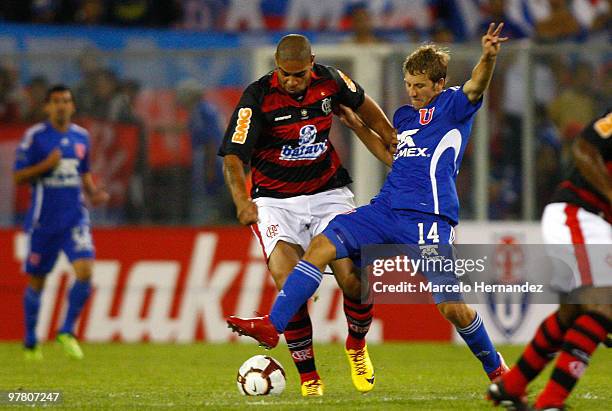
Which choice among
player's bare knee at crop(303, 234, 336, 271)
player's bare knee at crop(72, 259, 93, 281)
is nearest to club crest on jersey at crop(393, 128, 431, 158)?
player's bare knee at crop(303, 234, 336, 271)

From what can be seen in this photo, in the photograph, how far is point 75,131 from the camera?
1235 cm

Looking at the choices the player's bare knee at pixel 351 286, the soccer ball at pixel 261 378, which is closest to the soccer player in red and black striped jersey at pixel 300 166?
the player's bare knee at pixel 351 286

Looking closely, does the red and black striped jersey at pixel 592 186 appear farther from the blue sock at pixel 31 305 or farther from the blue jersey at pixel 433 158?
the blue sock at pixel 31 305

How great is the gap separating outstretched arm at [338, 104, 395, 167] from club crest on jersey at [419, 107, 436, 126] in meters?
0.46

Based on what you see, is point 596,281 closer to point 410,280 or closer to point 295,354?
point 295,354

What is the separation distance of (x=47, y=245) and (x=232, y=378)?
12.4ft

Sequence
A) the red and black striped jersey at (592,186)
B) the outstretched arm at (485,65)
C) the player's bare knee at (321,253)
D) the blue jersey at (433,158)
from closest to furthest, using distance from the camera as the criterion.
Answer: the red and black striped jersey at (592,186) < the outstretched arm at (485,65) < the player's bare knee at (321,253) < the blue jersey at (433,158)

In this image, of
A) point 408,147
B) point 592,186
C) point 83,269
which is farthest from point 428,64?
point 83,269

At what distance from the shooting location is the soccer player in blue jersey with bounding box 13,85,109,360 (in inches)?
474

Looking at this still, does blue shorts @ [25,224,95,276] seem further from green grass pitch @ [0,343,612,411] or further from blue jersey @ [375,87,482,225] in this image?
blue jersey @ [375,87,482,225]

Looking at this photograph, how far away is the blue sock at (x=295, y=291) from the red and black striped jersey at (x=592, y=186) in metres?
1.51

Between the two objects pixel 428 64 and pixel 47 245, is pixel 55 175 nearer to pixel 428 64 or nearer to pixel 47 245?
pixel 47 245

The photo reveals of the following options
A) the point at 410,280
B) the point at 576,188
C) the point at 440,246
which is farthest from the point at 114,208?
the point at 576,188

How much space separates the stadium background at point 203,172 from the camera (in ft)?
43.1
